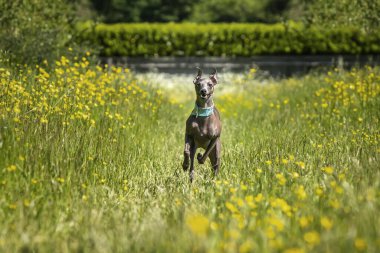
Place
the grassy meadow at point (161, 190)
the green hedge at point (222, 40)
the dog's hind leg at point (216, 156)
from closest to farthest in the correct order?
1. the grassy meadow at point (161, 190)
2. the dog's hind leg at point (216, 156)
3. the green hedge at point (222, 40)

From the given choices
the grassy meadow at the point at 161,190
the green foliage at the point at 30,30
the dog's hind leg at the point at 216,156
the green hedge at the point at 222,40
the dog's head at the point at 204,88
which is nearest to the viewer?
the grassy meadow at the point at 161,190

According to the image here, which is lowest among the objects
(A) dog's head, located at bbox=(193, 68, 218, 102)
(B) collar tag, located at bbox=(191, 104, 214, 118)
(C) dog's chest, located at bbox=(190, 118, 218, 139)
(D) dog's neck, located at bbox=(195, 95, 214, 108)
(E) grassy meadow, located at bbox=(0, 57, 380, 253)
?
(E) grassy meadow, located at bbox=(0, 57, 380, 253)

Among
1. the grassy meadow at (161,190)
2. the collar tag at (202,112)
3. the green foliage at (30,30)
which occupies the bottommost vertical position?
the grassy meadow at (161,190)

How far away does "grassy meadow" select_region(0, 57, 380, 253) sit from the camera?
3.40 meters

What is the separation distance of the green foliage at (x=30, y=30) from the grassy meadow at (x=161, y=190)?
3.49 metres

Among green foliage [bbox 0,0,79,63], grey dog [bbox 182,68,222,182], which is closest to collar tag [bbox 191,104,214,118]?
grey dog [bbox 182,68,222,182]

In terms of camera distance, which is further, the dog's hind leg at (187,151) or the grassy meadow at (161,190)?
the dog's hind leg at (187,151)

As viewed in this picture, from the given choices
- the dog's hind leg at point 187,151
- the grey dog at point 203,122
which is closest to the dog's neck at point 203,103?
the grey dog at point 203,122

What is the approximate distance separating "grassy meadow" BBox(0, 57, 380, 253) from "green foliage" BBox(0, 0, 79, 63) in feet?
11.5

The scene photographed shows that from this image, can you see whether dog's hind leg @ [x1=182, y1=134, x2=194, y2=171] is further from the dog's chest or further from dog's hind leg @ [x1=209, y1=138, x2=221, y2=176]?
dog's hind leg @ [x1=209, y1=138, x2=221, y2=176]

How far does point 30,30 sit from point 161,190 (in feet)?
28.4

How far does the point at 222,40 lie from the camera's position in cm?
2333

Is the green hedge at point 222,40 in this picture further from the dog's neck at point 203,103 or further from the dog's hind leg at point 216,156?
the dog's neck at point 203,103

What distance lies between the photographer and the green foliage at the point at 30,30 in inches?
435
